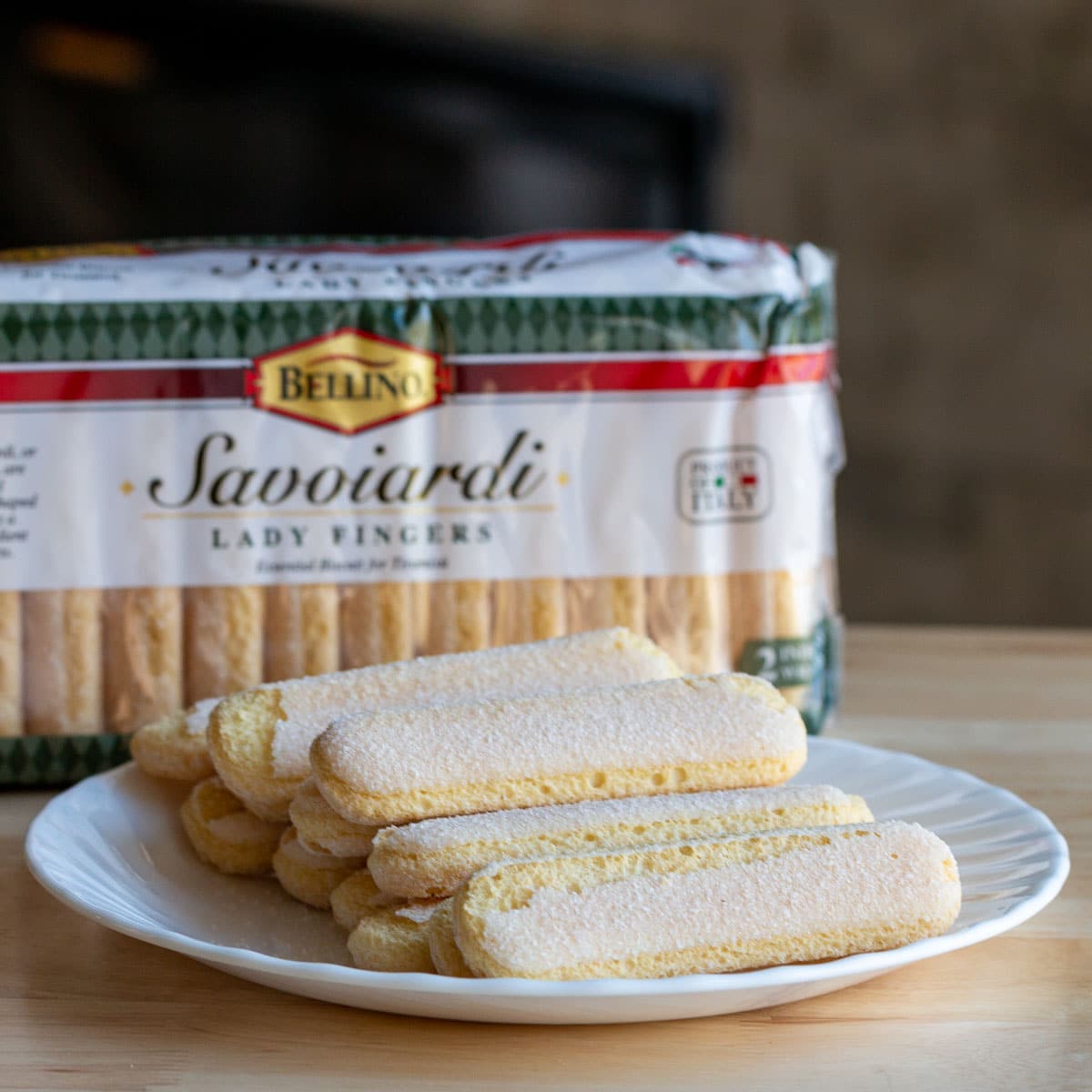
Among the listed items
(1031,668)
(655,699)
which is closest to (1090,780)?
(1031,668)

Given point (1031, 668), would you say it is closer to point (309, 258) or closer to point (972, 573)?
point (309, 258)

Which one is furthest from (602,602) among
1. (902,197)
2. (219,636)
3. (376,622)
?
(902,197)

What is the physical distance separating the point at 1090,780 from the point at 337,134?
177 centimetres

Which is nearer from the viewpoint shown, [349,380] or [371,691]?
[371,691]

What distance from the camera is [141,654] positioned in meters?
0.93

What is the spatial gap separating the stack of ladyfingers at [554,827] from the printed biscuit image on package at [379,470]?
0.20m

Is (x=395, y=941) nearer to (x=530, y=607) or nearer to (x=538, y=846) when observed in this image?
(x=538, y=846)

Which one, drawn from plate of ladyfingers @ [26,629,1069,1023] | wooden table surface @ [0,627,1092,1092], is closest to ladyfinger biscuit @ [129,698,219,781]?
plate of ladyfingers @ [26,629,1069,1023]

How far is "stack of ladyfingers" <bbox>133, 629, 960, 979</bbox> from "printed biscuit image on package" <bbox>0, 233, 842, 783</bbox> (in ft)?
0.64

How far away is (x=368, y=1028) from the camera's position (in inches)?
22.4

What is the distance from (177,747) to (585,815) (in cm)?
30

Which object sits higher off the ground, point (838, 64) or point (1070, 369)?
point (838, 64)

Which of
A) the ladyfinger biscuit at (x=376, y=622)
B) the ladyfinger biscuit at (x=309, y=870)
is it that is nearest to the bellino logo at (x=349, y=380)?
the ladyfinger biscuit at (x=376, y=622)

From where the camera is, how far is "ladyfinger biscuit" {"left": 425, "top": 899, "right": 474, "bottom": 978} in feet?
1.78
